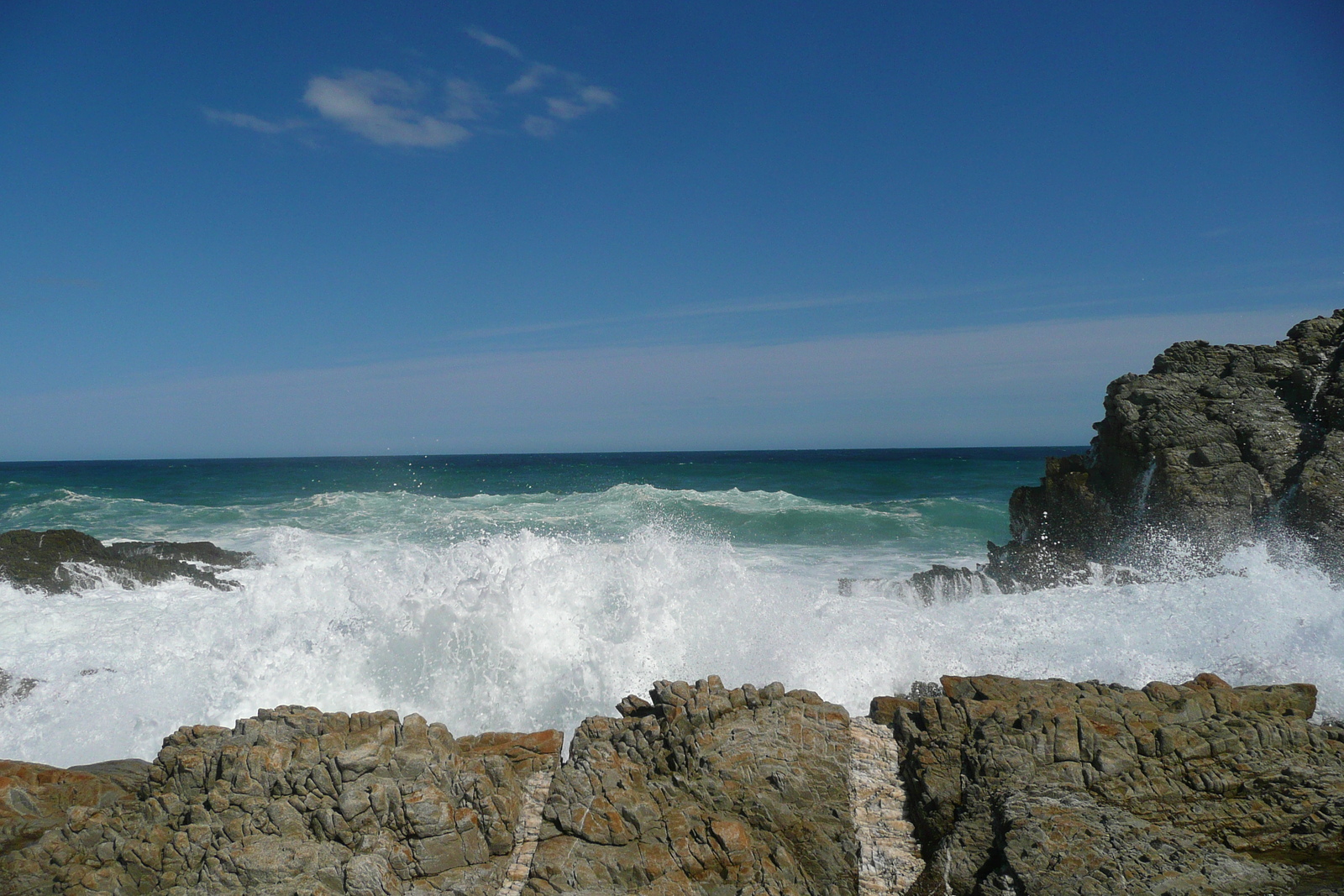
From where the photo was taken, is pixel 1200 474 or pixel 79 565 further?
pixel 79 565

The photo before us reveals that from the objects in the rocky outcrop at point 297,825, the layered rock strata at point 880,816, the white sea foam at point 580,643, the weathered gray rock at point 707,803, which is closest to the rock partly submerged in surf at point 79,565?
the white sea foam at point 580,643

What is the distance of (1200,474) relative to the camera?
31.8 ft

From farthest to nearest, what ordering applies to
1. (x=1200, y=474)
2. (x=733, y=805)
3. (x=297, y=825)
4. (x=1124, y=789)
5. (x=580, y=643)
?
1. (x=1200, y=474)
2. (x=580, y=643)
3. (x=733, y=805)
4. (x=1124, y=789)
5. (x=297, y=825)

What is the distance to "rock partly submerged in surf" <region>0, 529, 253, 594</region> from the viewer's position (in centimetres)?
1117

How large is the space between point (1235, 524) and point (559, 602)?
821 centimetres

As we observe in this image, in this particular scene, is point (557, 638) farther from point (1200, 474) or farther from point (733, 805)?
point (1200, 474)

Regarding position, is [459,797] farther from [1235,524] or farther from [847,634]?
[1235,524]

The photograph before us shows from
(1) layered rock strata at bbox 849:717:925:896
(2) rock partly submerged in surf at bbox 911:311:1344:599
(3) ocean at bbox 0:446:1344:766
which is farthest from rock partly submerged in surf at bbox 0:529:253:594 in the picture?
(2) rock partly submerged in surf at bbox 911:311:1344:599

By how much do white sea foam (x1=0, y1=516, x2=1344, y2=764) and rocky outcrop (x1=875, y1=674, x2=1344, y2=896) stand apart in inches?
75.7

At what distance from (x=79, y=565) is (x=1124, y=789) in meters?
13.9

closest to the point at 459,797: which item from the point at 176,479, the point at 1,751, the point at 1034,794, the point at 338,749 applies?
the point at 338,749

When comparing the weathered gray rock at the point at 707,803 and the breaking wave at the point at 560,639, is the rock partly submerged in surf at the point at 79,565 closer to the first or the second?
the breaking wave at the point at 560,639

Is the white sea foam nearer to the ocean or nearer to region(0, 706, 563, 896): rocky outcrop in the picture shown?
the ocean

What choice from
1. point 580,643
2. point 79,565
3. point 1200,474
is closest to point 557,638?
point 580,643
